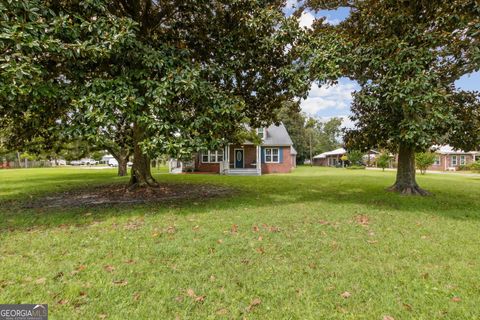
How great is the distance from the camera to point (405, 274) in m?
3.66

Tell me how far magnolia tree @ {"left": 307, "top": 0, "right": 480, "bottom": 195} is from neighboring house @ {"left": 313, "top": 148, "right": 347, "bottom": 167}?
39.2m

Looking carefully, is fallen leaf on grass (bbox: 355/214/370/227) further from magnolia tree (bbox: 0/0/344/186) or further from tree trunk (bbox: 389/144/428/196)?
tree trunk (bbox: 389/144/428/196)

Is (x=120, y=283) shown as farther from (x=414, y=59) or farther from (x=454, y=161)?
(x=454, y=161)

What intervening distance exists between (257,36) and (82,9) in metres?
4.60

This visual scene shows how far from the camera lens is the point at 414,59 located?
7.01 meters

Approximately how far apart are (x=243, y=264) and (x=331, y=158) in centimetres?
5282

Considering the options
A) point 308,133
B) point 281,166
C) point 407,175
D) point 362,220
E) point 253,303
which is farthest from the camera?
point 308,133

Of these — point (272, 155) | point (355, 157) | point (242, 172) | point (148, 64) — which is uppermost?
point (148, 64)

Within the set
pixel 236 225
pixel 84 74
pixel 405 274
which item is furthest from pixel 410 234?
pixel 84 74

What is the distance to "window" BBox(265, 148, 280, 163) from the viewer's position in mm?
26469

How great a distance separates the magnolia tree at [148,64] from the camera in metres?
5.40

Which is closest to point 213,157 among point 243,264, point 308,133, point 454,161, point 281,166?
point 281,166

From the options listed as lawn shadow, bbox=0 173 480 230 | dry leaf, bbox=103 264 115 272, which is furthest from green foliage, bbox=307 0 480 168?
dry leaf, bbox=103 264 115 272

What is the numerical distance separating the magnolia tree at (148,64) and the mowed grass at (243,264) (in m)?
2.14
